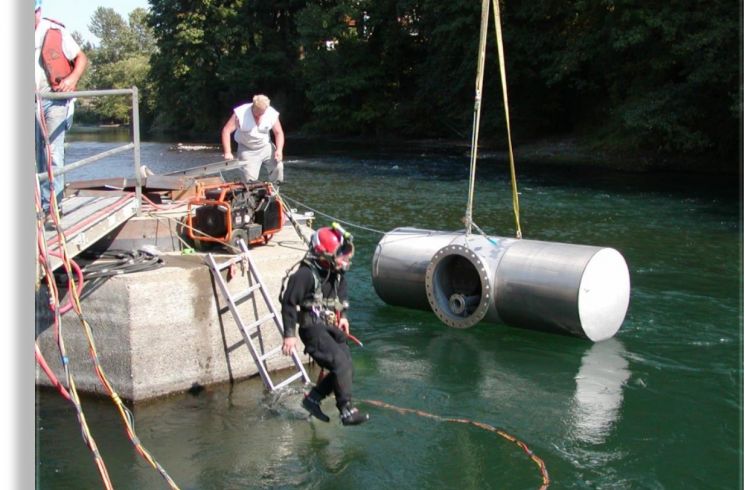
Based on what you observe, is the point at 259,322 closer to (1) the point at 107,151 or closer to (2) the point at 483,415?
(1) the point at 107,151

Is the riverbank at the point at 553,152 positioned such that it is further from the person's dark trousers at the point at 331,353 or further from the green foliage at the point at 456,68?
the person's dark trousers at the point at 331,353

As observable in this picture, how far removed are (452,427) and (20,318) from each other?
514 cm

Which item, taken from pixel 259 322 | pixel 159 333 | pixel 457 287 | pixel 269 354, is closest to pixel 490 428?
pixel 269 354

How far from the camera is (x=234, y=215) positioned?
10.4m

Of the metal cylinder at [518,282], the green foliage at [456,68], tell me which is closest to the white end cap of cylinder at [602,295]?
the metal cylinder at [518,282]

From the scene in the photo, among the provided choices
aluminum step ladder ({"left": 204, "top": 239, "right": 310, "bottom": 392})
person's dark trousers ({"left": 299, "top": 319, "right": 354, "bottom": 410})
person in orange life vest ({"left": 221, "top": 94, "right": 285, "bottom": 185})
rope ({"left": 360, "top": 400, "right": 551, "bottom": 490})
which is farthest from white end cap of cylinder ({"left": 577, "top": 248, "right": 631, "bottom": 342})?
person in orange life vest ({"left": 221, "top": 94, "right": 285, "bottom": 185})

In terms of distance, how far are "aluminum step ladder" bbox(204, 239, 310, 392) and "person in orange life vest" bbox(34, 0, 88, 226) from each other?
1.77 meters

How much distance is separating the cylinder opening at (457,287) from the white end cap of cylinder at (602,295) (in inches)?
46.9

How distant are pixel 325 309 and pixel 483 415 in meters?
2.17

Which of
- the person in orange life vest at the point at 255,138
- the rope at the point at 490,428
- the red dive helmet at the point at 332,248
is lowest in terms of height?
the rope at the point at 490,428

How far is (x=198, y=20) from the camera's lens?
66625 mm

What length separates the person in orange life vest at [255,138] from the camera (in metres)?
12.1

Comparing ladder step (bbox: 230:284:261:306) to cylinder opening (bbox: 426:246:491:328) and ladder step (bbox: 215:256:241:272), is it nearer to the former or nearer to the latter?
ladder step (bbox: 215:256:241:272)

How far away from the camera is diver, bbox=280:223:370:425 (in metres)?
7.89
